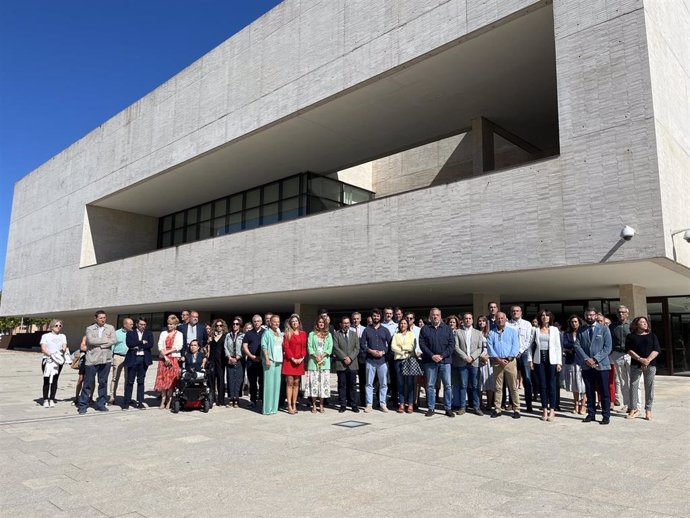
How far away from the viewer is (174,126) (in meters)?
20.5

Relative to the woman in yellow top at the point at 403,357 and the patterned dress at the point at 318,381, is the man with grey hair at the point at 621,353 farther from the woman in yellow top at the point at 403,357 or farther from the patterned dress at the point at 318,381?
the patterned dress at the point at 318,381

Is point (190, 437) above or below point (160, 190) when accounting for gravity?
below

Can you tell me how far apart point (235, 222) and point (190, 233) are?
4344 millimetres

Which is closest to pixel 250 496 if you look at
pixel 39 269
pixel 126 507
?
pixel 126 507

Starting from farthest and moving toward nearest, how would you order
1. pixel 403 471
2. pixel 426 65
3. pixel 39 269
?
pixel 39 269
pixel 426 65
pixel 403 471

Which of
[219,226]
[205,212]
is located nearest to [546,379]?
[219,226]

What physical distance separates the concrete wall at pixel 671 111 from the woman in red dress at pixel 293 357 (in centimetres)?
654

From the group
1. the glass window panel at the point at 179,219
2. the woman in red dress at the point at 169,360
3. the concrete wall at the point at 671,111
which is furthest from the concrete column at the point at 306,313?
the concrete wall at the point at 671,111

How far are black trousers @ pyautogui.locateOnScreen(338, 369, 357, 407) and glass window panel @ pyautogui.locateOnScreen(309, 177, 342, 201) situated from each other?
1202 cm

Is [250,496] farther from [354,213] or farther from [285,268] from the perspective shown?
[285,268]

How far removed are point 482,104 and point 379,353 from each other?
8.74 meters

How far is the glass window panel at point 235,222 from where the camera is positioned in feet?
76.2

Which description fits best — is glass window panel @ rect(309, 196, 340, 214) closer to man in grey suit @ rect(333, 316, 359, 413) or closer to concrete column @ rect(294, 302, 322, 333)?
concrete column @ rect(294, 302, 322, 333)

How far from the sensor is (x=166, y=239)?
94.0 ft
